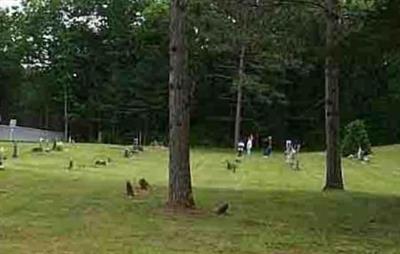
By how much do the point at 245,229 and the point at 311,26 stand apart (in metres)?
9.19

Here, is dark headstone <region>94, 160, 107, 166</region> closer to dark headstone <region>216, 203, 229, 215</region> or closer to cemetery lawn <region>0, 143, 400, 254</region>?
cemetery lawn <region>0, 143, 400, 254</region>

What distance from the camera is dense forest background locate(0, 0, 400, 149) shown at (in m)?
57.9

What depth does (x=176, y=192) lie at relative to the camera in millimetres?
13883

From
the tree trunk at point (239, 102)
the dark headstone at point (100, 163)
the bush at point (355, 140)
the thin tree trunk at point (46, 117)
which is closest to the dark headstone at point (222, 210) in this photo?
the dark headstone at point (100, 163)

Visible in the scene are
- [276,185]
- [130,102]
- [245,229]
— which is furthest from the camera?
[130,102]

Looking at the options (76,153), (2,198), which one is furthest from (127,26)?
(2,198)

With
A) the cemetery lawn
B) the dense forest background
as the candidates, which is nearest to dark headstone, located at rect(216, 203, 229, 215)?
the cemetery lawn

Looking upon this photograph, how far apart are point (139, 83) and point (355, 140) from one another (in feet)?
78.3

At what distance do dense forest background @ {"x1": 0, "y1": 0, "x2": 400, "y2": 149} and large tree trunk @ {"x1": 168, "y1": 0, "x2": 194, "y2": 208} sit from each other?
116 feet

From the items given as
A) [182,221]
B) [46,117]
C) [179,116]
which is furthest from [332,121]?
[46,117]

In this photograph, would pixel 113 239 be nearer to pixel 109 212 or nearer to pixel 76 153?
pixel 109 212

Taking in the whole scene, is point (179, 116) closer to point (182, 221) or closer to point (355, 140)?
point (182, 221)

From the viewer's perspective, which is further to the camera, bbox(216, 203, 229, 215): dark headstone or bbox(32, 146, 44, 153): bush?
bbox(32, 146, 44, 153): bush

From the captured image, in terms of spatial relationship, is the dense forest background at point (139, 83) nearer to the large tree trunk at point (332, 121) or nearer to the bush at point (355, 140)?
the bush at point (355, 140)
